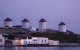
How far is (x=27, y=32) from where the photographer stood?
283 feet

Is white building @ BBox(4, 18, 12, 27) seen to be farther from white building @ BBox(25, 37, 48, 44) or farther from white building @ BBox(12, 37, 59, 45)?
white building @ BBox(25, 37, 48, 44)

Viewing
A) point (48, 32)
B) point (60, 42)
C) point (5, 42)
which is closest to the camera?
point (5, 42)

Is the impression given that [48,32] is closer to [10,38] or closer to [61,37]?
[61,37]

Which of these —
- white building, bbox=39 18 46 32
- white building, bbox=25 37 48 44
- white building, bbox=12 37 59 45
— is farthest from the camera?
white building, bbox=39 18 46 32

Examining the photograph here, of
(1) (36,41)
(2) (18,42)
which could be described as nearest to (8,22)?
(1) (36,41)

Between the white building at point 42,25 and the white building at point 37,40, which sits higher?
the white building at point 42,25

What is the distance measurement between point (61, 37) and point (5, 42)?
1487 centimetres

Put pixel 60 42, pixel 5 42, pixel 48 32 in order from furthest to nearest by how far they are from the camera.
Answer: pixel 48 32
pixel 60 42
pixel 5 42

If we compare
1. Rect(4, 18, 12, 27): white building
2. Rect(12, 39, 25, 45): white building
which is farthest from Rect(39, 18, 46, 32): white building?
Rect(12, 39, 25, 45): white building

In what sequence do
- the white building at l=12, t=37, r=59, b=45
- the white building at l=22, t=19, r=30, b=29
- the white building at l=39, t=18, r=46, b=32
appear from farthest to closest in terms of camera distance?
the white building at l=22, t=19, r=30, b=29 → the white building at l=39, t=18, r=46, b=32 → the white building at l=12, t=37, r=59, b=45

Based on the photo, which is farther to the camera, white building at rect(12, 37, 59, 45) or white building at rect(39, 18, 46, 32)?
white building at rect(39, 18, 46, 32)

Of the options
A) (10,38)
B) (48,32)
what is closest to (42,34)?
(48,32)

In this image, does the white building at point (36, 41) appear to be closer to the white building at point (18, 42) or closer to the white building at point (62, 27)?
the white building at point (18, 42)

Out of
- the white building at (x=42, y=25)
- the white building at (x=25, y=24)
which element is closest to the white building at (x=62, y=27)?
the white building at (x=42, y=25)
